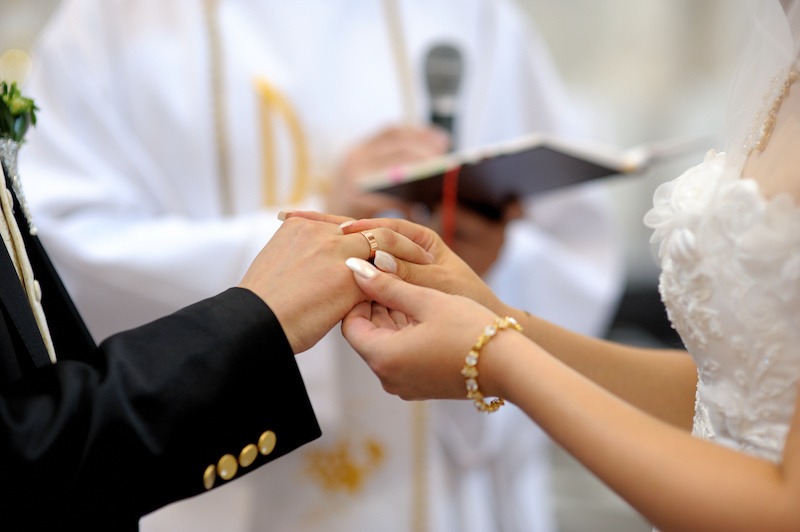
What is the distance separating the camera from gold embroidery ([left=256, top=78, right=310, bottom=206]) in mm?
2277

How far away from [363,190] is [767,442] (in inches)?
39.1

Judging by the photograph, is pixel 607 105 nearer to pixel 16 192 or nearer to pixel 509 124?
pixel 509 124

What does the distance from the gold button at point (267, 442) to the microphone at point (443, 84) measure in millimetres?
1290

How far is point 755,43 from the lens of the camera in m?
1.24

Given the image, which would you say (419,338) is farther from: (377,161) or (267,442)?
(377,161)

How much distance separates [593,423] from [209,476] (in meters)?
0.47

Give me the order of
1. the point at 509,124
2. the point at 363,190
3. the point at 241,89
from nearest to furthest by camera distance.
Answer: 1. the point at 363,190
2. the point at 241,89
3. the point at 509,124

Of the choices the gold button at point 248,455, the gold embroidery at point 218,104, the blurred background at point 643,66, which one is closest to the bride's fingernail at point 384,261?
the gold button at point 248,455

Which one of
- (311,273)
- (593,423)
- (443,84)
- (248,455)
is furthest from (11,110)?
(443,84)

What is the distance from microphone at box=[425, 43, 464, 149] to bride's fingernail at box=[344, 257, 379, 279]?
3.74 feet

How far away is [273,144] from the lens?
2.29m

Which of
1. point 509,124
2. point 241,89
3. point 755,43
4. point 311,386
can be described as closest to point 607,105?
point 509,124

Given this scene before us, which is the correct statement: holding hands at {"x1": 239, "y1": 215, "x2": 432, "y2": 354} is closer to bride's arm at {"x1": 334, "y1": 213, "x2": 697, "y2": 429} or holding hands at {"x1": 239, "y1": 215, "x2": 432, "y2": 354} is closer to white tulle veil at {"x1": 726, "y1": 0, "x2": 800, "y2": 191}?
bride's arm at {"x1": 334, "y1": 213, "x2": 697, "y2": 429}

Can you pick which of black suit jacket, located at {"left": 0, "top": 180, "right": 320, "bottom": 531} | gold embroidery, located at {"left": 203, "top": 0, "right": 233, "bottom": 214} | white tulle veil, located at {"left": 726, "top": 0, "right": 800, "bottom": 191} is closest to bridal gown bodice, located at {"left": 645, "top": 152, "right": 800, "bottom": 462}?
white tulle veil, located at {"left": 726, "top": 0, "right": 800, "bottom": 191}
